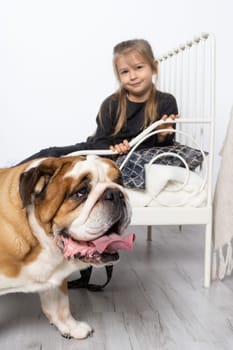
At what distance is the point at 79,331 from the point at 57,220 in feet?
1.33

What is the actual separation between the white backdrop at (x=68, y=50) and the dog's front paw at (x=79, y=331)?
175cm

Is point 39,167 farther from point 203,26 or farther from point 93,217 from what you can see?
point 203,26

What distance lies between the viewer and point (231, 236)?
1750 mm

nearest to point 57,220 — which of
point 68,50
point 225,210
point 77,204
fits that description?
point 77,204

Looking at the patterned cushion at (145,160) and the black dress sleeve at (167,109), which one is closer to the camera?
the patterned cushion at (145,160)

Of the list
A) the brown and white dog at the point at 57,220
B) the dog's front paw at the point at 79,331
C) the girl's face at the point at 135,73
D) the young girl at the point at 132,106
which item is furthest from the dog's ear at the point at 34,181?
the girl's face at the point at 135,73

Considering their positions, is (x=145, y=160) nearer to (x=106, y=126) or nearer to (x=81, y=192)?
(x=106, y=126)

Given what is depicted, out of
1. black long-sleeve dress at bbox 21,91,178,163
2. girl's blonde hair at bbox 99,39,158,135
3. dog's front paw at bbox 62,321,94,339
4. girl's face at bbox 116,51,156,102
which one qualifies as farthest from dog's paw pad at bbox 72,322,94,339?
girl's face at bbox 116,51,156,102

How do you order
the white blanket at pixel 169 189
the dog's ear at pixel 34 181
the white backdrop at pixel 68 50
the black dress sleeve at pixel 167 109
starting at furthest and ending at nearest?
the white backdrop at pixel 68 50, the black dress sleeve at pixel 167 109, the white blanket at pixel 169 189, the dog's ear at pixel 34 181

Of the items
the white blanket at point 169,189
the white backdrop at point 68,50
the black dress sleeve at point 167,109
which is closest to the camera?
the white blanket at point 169,189

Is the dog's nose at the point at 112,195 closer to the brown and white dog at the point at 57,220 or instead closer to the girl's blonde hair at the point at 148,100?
the brown and white dog at the point at 57,220

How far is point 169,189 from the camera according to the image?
1.76 metres

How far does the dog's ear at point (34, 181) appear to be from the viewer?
44.4 inches

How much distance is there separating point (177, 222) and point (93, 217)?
28.0 inches
